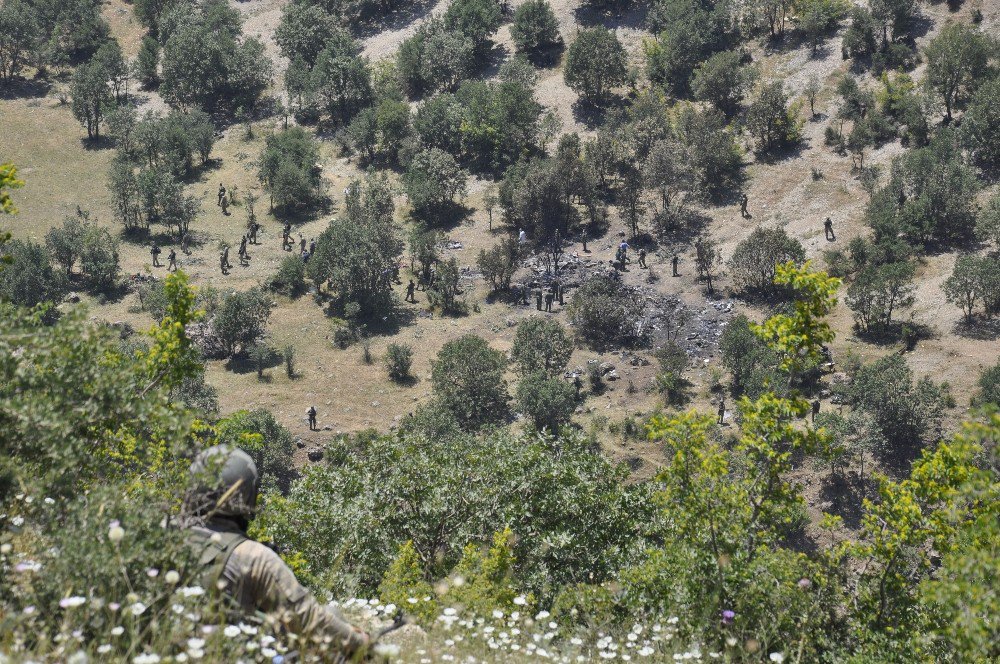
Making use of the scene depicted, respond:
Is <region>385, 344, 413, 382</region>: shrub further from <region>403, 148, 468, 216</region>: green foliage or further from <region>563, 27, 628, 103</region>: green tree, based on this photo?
<region>563, 27, 628, 103</region>: green tree

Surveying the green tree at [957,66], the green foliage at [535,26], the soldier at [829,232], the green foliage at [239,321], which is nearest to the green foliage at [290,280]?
the green foliage at [239,321]

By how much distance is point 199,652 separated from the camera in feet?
18.4

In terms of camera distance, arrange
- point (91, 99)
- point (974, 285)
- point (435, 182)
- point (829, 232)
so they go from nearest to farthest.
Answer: point (974, 285) → point (829, 232) → point (435, 182) → point (91, 99)

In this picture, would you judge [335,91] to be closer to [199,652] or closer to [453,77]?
[453,77]

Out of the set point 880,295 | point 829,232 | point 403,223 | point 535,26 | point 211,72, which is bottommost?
point 880,295

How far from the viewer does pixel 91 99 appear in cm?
7612

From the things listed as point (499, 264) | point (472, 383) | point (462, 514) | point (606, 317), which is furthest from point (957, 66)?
point (462, 514)

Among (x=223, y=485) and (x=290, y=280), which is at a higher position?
(x=223, y=485)

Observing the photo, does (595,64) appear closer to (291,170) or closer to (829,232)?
(291,170)

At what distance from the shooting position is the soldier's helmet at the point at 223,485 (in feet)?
21.9

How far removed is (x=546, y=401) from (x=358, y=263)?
15.3 m

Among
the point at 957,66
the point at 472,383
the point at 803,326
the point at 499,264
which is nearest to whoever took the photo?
the point at 803,326

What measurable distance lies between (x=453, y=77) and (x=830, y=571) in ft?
215

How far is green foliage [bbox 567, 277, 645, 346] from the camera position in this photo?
5119cm
